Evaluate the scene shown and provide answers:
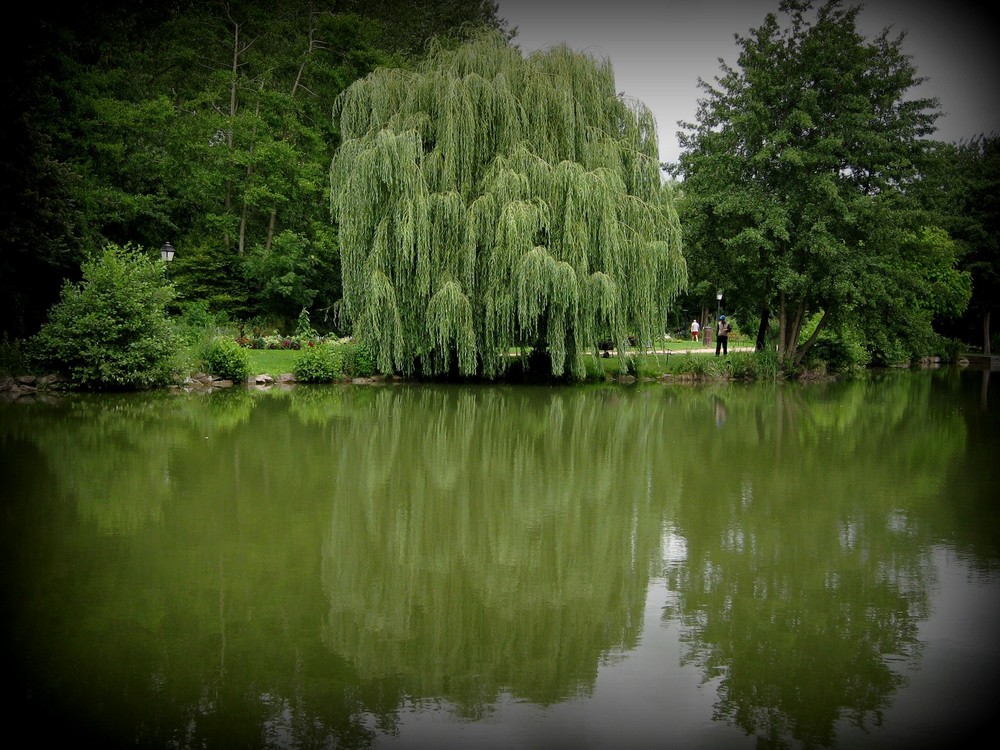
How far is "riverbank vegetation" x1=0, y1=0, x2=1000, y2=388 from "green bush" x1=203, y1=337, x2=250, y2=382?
6 centimetres

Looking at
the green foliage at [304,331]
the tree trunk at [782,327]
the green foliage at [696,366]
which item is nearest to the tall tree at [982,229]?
the tree trunk at [782,327]

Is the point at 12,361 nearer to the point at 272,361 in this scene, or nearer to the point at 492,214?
the point at 272,361

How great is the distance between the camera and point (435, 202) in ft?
65.5

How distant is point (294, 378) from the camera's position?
22.0m

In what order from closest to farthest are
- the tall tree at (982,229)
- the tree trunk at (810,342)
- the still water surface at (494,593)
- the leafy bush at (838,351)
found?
the still water surface at (494,593), the tree trunk at (810,342), the leafy bush at (838,351), the tall tree at (982,229)

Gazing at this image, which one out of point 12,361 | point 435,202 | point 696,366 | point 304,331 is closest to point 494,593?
point 435,202

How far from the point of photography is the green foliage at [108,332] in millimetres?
18438

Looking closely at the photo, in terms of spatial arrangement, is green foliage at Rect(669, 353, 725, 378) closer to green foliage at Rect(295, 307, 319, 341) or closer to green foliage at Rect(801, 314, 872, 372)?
green foliage at Rect(801, 314, 872, 372)

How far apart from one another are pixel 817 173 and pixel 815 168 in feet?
1.91

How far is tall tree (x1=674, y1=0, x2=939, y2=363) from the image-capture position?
25141 millimetres

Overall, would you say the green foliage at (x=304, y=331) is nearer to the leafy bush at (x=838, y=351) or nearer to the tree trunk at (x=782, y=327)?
the tree trunk at (x=782, y=327)

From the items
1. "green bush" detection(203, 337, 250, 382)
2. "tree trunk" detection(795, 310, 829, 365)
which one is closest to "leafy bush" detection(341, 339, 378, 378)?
"green bush" detection(203, 337, 250, 382)

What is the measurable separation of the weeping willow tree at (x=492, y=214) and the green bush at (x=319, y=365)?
1.25 metres

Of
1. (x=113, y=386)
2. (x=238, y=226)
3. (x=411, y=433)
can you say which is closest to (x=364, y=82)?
(x=113, y=386)
